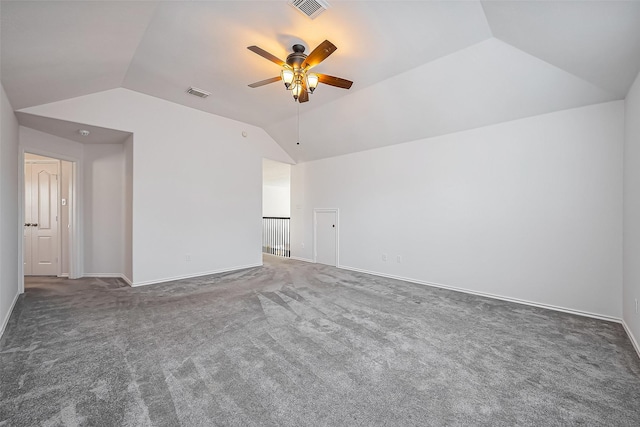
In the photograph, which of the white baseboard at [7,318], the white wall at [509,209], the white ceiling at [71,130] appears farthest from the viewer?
the white ceiling at [71,130]

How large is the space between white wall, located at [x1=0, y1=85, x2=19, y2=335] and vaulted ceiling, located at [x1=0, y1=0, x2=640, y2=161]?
37 centimetres

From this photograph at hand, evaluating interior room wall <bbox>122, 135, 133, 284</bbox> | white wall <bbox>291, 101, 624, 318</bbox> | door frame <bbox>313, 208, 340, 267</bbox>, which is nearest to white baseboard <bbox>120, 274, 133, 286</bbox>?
interior room wall <bbox>122, 135, 133, 284</bbox>

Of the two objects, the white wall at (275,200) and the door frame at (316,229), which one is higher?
the white wall at (275,200)

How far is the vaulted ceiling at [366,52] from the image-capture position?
2.23m

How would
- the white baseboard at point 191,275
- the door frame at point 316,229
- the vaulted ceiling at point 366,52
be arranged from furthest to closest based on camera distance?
→ the door frame at point 316,229 < the white baseboard at point 191,275 < the vaulted ceiling at point 366,52

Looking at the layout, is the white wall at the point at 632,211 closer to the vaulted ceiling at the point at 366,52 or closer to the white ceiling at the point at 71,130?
the vaulted ceiling at the point at 366,52

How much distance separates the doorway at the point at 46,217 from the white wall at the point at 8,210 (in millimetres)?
1429

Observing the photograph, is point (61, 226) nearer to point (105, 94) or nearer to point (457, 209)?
point (105, 94)

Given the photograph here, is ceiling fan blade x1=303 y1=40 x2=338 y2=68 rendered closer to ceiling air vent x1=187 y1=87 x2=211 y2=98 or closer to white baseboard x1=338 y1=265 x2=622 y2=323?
ceiling air vent x1=187 y1=87 x2=211 y2=98

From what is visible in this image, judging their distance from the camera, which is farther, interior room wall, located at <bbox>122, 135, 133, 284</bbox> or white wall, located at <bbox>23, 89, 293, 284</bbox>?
interior room wall, located at <bbox>122, 135, 133, 284</bbox>

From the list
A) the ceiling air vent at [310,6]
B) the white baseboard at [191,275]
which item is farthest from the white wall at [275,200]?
the ceiling air vent at [310,6]

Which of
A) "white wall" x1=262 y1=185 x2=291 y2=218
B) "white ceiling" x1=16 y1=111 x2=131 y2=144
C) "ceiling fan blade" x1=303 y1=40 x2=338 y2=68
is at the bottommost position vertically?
"white wall" x1=262 y1=185 x2=291 y2=218

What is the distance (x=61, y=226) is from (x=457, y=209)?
7.18m

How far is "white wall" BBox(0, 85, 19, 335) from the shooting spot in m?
2.88
